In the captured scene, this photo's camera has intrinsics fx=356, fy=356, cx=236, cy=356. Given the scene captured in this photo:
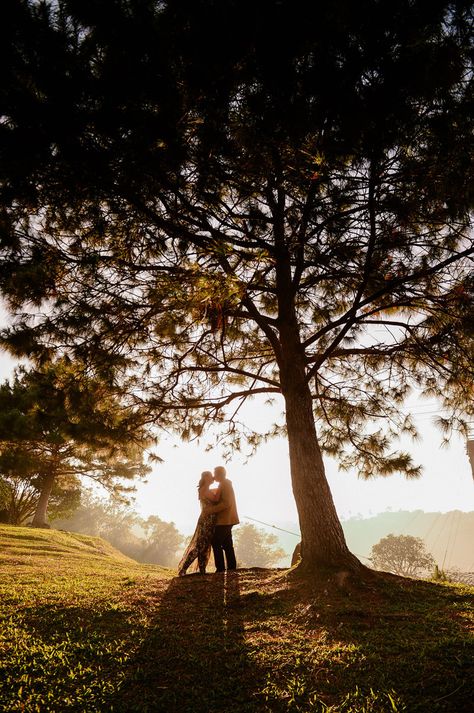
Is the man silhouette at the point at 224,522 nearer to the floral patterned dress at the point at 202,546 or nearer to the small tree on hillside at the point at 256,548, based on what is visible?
the floral patterned dress at the point at 202,546

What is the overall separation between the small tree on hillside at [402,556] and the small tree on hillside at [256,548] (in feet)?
62.4

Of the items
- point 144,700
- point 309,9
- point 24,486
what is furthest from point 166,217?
point 24,486

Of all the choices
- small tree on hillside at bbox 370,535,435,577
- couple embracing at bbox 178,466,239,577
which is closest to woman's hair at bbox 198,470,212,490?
couple embracing at bbox 178,466,239,577

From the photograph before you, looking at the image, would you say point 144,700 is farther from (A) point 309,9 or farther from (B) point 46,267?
(A) point 309,9

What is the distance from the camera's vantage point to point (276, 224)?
189 inches

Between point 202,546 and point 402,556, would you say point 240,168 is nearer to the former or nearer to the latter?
point 202,546

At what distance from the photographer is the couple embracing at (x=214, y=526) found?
534 cm

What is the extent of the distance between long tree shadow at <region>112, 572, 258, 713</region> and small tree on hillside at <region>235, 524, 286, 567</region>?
205ft

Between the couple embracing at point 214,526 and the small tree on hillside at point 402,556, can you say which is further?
the small tree on hillside at point 402,556

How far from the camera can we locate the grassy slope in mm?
1863

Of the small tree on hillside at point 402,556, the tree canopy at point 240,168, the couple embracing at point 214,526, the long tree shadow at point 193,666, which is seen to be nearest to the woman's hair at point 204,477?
the couple embracing at point 214,526

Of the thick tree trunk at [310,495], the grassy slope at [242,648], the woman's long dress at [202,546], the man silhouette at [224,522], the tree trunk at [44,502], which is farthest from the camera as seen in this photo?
the tree trunk at [44,502]

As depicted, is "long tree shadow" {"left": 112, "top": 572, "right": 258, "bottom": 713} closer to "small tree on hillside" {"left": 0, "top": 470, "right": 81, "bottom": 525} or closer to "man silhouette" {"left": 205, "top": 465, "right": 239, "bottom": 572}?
"man silhouette" {"left": 205, "top": 465, "right": 239, "bottom": 572}

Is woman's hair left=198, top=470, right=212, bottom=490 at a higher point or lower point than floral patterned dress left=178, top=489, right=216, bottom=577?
higher
